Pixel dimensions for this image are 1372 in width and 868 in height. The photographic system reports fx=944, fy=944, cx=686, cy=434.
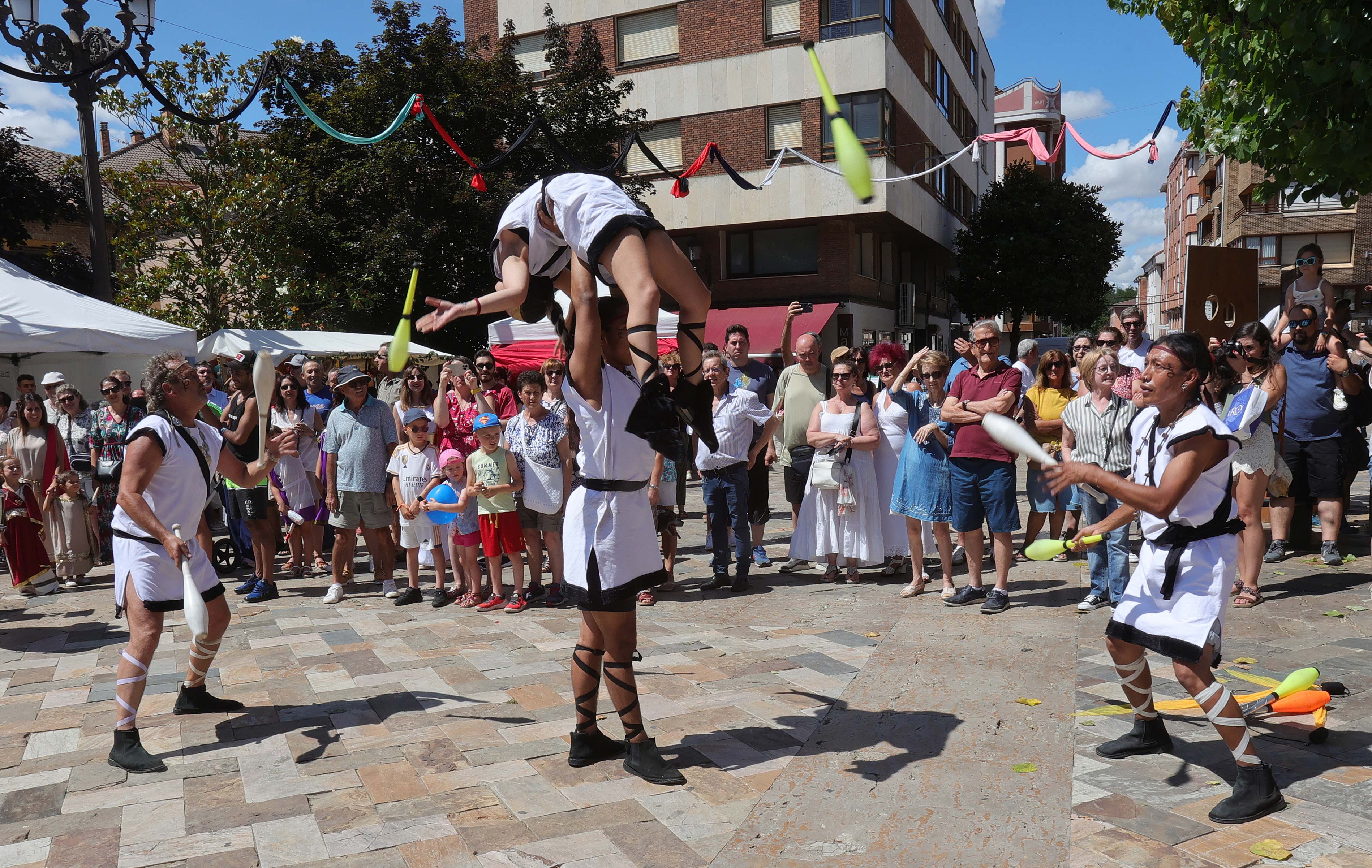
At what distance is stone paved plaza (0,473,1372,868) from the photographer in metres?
3.40

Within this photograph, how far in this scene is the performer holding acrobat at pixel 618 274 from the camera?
3461 millimetres

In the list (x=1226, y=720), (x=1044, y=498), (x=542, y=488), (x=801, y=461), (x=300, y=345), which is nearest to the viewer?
(x=1226, y=720)

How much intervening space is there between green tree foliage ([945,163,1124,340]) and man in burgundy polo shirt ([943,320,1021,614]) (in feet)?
93.9

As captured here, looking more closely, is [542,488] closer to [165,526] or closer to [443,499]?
[443,499]

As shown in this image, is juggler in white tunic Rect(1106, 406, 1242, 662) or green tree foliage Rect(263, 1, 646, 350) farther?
green tree foliage Rect(263, 1, 646, 350)

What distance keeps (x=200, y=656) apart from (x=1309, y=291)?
919 cm

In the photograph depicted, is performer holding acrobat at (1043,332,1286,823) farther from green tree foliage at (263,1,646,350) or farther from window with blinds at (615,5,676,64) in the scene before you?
window with blinds at (615,5,676,64)

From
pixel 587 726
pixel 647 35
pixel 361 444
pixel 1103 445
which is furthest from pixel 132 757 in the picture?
pixel 647 35

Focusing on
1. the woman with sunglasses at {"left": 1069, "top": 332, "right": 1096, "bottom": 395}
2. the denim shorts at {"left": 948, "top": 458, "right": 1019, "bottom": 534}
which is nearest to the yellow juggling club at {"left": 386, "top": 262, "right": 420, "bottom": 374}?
the denim shorts at {"left": 948, "top": 458, "right": 1019, "bottom": 534}

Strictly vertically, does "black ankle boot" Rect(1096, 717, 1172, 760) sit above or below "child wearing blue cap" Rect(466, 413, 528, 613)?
below

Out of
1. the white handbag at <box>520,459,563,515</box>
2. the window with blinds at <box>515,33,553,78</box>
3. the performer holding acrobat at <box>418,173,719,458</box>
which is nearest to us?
the performer holding acrobat at <box>418,173,719,458</box>

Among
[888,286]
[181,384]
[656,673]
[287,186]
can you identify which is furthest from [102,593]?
[888,286]

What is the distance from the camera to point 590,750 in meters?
4.13

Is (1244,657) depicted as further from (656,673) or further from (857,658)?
(656,673)
